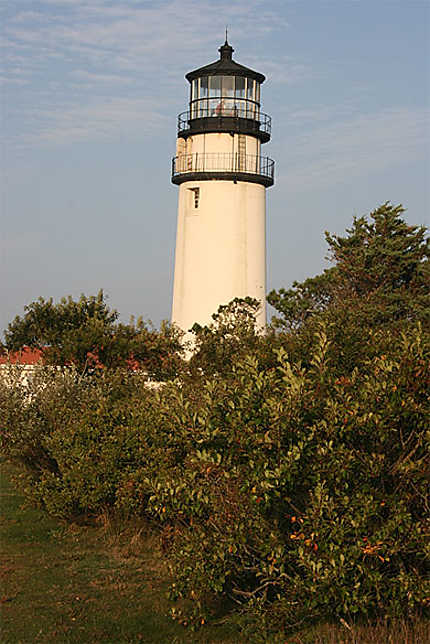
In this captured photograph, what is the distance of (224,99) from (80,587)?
20728 millimetres

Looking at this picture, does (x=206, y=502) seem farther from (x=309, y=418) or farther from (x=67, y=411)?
(x=67, y=411)

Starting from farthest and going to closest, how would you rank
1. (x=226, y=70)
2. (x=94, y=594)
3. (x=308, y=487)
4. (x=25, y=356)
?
(x=226, y=70) < (x=25, y=356) < (x=94, y=594) < (x=308, y=487)

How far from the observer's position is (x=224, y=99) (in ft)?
95.6

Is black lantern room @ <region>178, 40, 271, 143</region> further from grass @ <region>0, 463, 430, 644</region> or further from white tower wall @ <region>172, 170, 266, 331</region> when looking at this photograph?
grass @ <region>0, 463, 430, 644</region>

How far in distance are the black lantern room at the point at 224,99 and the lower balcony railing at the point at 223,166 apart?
31.4 inches

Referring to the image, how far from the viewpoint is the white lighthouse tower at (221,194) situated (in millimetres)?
28953

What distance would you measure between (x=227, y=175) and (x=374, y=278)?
258 inches

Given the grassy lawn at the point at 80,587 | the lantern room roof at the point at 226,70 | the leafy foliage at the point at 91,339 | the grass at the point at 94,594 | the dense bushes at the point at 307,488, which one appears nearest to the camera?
the dense bushes at the point at 307,488

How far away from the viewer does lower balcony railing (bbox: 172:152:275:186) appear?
95.3 ft

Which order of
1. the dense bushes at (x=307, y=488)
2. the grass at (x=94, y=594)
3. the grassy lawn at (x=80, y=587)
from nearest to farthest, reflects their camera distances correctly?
the dense bushes at (x=307, y=488), the grass at (x=94, y=594), the grassy lawn at (x=80, y=587)

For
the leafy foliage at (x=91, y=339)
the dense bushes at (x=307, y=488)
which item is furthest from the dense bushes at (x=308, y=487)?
the leafy foliage at (x=91, y=339)

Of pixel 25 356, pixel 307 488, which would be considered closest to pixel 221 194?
pixel 25 356

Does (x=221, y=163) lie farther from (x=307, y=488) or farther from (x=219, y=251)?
(x=307, y=488)

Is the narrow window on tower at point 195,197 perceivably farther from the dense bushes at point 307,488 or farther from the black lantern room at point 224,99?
the dense bushes at point 307,488
